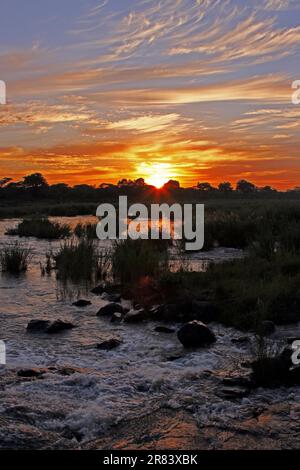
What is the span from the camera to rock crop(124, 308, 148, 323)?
898 cm

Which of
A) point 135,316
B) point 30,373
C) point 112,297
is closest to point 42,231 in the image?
point 112,297

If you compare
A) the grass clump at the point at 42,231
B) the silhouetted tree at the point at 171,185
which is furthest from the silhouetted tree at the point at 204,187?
the grass clump at the point at 42,231

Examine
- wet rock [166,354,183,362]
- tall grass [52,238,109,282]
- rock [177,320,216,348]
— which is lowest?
wet rock [166,354,183,362]

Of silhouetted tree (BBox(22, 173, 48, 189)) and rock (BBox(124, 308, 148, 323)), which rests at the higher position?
silhouetted tree (BBox(22, 173, 48, 189))

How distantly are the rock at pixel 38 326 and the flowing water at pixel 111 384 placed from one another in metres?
0.18

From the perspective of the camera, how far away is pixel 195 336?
7.55 metres

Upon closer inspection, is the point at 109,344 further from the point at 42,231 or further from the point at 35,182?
the point at 35,182

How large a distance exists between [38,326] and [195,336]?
2.61 metres

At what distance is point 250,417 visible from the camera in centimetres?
505

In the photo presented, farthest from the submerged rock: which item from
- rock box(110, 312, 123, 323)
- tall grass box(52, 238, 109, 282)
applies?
tall grass box(52, 238, 109, 282)

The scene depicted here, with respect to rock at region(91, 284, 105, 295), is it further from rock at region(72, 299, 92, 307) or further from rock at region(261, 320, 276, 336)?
rock at region(261, 320, 276, 336)

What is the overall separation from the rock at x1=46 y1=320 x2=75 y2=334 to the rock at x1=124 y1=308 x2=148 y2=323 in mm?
1035

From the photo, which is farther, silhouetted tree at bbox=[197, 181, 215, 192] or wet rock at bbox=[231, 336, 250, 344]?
silhouetted tree at bbox=[197, 181, 215, 192]
